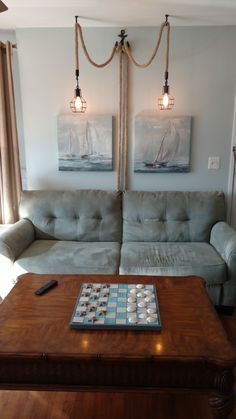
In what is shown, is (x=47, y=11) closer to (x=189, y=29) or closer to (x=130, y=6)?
(x=130, y=6)

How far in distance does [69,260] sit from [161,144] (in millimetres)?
1431

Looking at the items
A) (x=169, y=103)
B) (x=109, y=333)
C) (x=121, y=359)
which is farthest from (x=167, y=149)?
(x=121, y=359)

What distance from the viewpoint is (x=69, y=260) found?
7.73ft

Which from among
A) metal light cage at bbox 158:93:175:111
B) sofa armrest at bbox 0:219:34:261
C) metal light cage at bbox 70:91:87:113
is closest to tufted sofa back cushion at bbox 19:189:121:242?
sofa armrest at bbox 0:219:34:261

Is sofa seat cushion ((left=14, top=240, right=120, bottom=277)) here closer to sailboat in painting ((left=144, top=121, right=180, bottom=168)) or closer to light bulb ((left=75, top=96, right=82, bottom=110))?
sailboat in painting ((left=144, top=121, right=180, bottom=168))

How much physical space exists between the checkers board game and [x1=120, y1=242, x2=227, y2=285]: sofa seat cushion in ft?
1.64

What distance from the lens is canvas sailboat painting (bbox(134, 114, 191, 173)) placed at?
2947mm

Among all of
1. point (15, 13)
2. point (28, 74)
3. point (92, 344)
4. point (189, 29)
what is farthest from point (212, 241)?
point (15, 13)

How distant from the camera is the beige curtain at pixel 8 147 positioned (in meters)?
2.92

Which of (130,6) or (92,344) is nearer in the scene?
(92,344)

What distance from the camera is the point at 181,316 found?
1.53 metres

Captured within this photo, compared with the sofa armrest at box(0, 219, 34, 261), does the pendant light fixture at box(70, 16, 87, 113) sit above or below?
above

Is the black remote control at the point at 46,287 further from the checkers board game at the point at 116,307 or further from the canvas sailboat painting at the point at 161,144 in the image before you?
A: the canvas sailboat painting at the point at 161,144

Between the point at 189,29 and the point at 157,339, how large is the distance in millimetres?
2673
